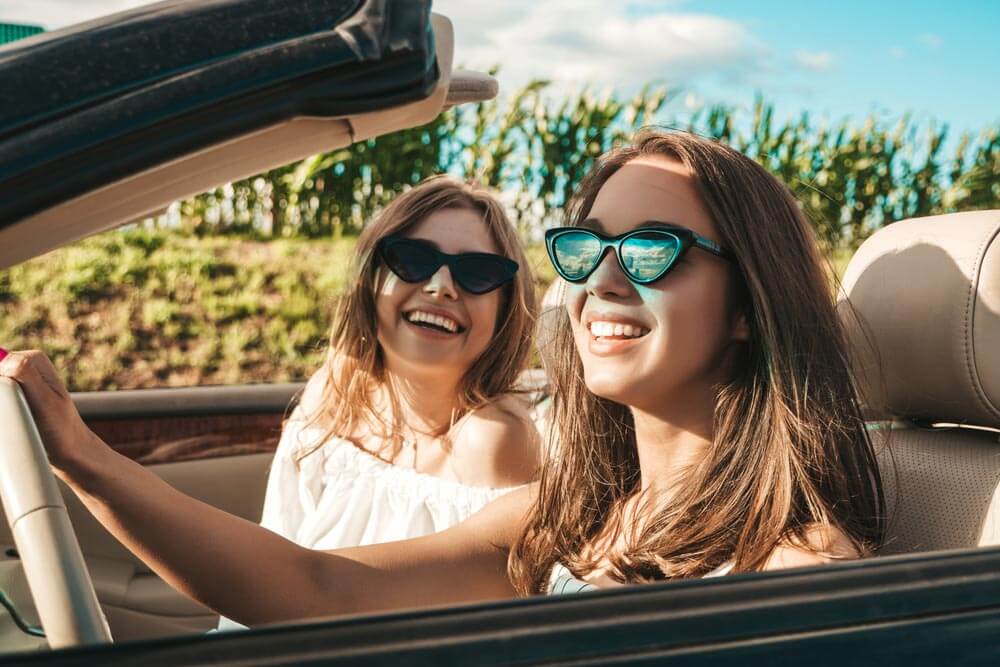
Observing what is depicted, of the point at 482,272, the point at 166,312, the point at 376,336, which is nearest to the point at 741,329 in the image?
the point at 482,272

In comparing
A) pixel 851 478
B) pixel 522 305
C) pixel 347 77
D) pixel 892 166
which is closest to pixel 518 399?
pixel 522 305

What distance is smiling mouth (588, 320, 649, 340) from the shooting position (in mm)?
1618

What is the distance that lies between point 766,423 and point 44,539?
3.45ft

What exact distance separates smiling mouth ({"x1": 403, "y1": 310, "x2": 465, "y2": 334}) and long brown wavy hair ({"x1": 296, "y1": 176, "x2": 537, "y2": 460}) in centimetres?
15

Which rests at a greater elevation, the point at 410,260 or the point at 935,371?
the point at 410,260

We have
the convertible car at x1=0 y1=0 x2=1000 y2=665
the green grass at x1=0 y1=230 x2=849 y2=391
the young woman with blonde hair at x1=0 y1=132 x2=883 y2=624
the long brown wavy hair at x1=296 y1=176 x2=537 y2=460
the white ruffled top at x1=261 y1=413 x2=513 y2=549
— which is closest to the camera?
the convertible car at x1=0 y1=0 x2=1000 y2=665

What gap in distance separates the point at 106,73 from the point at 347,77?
0.71 feet

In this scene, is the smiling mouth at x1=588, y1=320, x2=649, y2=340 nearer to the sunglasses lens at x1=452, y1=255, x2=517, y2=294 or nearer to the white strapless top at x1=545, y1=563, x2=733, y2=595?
the white strapless top at x1=545, y1=563, x2=733, y2=595

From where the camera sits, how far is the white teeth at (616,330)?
162 centimetres

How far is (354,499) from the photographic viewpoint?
96.7 inches

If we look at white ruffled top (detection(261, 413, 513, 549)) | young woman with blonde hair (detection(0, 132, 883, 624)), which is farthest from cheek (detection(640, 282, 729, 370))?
white ruffled top (detection(261, 413, 513, 549))

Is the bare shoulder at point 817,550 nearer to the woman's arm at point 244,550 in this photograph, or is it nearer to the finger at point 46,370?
the woman's arm at point 244,550

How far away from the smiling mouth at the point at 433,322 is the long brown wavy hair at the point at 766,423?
0.89 meters

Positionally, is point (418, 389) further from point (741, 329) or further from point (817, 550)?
point (817, 550)
